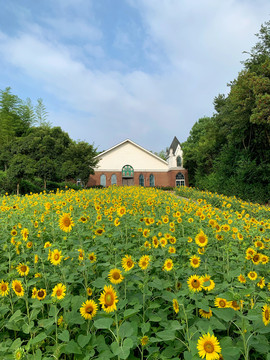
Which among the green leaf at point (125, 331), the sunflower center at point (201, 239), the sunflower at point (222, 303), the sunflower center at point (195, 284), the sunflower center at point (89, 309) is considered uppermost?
the sunflower center at point (201, 239)

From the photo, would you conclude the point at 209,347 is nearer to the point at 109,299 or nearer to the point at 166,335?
the point at 166,335

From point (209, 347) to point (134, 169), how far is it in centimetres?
3383

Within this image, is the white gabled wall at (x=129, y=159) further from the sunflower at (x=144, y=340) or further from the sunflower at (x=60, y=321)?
the sunflower at (x=144, y=340)

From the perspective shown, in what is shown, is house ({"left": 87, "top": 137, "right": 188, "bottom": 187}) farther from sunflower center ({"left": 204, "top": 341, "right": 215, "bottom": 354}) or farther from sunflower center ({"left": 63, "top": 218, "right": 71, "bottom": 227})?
sunflower center ({"left": 204, "top": 341, "right": 215, "bottom": 354})

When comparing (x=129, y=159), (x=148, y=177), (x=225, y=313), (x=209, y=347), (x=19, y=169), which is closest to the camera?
(x=209, y=347)

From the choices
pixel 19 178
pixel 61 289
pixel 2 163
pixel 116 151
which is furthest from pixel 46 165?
pixel 61 289

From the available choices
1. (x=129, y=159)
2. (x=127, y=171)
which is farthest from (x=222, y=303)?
(x=129, y=159)

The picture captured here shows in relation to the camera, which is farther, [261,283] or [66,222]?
[66,222]

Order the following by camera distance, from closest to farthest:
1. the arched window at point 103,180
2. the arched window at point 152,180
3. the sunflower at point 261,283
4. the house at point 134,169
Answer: the sunflower at point 261,283
the arched window at point 103,180
the house at point 134,169
the arched window at point 152,180

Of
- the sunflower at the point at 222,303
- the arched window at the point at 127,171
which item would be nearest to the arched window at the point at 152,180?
the arched window at the point at 127,171

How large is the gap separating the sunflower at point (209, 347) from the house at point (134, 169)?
32976 mm

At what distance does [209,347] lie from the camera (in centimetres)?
108

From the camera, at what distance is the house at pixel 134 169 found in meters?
34.0

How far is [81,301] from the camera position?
1621mm
